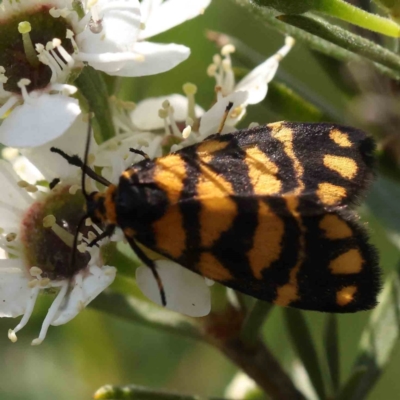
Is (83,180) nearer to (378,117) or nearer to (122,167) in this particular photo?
(122,167)

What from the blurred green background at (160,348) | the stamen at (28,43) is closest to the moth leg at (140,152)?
the stamen at (28,43)

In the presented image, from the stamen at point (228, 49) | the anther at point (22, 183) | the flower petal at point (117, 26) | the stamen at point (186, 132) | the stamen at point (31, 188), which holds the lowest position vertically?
the stamen at point (31, 188)

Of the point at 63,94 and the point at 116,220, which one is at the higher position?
the point at 63,94

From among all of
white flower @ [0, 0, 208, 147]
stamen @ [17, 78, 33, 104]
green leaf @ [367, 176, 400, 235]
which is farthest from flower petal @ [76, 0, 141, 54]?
green leaf @ [367, 176, 400, 235]

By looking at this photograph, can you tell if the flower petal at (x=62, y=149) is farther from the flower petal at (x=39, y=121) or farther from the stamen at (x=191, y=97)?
the stamen at (x=191, y=97)

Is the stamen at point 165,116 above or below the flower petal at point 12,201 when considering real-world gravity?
above

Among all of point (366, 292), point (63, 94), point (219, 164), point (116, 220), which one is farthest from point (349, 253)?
point (63, 94)

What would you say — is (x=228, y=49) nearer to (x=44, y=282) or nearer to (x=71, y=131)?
(x=71, y=131)
